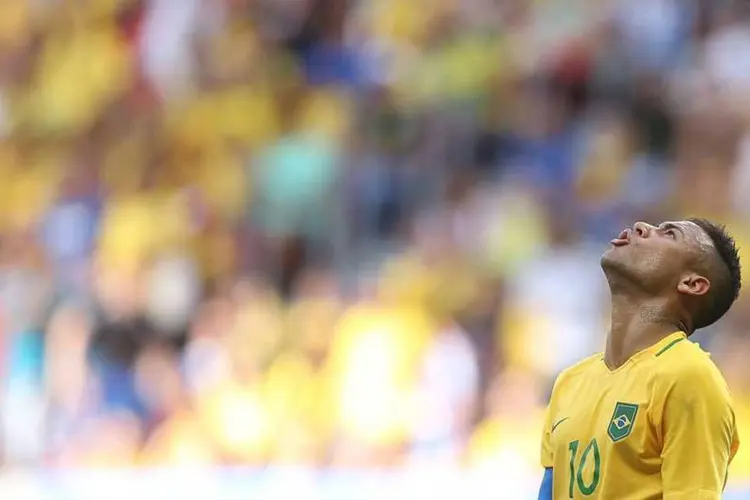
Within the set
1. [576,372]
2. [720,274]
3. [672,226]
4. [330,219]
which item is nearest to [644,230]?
[672,226]

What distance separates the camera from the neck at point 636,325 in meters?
2.47

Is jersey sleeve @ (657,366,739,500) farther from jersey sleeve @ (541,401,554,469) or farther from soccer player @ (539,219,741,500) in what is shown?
jersey sleeve @ (541,401,554,469)

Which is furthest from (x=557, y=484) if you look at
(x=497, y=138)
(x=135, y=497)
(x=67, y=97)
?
(x=67, y=97)

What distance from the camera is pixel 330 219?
766 centimetres

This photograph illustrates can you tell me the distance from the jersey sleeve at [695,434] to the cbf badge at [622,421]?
0.19 feet

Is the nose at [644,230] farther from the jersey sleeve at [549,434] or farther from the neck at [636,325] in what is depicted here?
the jersey sleeve at [549,434]

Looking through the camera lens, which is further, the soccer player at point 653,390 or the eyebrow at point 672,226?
the eyebrow at point 672,226

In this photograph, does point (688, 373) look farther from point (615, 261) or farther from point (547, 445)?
point (547, 445)

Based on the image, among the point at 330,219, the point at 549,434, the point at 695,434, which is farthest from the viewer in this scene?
the point at 330,219

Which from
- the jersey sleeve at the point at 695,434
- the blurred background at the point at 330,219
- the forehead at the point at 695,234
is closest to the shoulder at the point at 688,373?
the jersey sleeve at the point at 695,434

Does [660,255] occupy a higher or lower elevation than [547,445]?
higher

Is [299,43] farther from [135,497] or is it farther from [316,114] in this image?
[135,497]

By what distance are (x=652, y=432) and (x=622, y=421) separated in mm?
61

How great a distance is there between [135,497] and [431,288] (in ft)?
6.75
